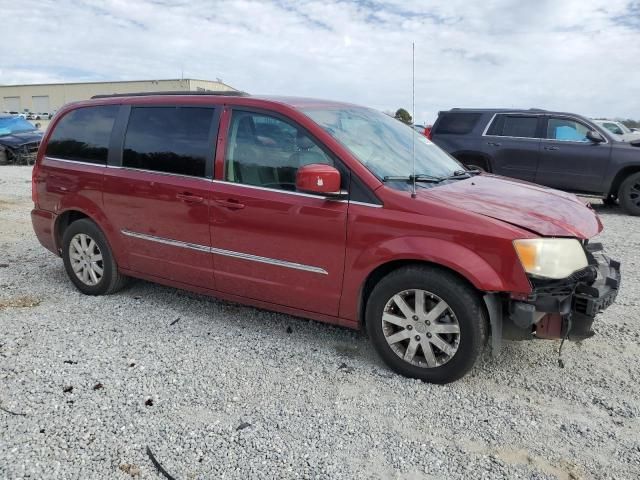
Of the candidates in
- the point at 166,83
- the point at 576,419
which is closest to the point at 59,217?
the point at 576,419

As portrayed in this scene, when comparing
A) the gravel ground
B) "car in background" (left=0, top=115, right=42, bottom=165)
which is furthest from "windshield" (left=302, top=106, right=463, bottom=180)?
"car in background" (left=0, top=115, right=42, bottom=165)

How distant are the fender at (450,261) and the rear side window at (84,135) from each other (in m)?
2.64

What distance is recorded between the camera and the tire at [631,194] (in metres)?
9.16

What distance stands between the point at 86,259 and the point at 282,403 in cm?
275

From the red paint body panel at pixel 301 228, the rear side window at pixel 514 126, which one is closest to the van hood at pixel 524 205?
the red paint body panel at pixel 301 228

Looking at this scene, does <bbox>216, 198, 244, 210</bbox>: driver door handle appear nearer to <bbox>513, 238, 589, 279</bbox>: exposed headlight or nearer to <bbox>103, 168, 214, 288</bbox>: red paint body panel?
<bbox>103, 168, 214, 288</bbox>: red paint body panel

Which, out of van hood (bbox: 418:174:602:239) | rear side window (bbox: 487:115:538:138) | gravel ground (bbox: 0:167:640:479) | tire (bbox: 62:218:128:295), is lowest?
gravel ground (bbox: 0:167:640:479)

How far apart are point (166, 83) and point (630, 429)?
7270 cm

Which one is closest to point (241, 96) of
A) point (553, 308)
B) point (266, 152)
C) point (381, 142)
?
point (266, 152)

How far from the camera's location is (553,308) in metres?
3.00

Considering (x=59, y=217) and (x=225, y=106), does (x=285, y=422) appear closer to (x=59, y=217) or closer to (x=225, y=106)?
(x=225, y=106)

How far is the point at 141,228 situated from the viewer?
438cm

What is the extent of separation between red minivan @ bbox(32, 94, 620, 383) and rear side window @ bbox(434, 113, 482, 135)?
6.18m

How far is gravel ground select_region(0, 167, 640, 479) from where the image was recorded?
257 cm
